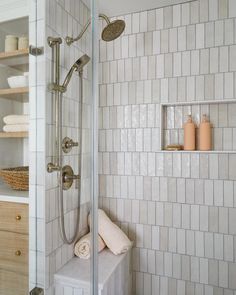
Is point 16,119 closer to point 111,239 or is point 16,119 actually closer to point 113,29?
point 113,29

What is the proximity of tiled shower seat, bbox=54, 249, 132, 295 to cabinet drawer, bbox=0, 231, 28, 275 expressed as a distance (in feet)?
1.07

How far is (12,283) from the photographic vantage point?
3.14ft

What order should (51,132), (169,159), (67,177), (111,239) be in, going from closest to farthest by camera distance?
(51,132) < (67,177) < (111,239) < (169,159)

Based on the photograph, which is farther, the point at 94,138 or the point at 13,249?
the point at 94,138

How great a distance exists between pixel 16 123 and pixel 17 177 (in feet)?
0.71

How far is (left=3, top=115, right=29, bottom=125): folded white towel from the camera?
3.09ft

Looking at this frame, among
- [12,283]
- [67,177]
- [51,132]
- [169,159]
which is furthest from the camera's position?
[169,159]

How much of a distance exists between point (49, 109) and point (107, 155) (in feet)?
3.22

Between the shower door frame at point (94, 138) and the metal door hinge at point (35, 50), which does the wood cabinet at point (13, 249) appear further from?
the metal door hinge at point (35, 50)

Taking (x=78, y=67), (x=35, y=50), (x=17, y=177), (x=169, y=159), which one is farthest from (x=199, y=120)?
(x=17, y=177)

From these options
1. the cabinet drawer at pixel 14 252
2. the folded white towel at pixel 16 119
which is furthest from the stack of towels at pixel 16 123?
the cabinet drawer at pixel 14 252

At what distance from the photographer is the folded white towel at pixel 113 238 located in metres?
1.66

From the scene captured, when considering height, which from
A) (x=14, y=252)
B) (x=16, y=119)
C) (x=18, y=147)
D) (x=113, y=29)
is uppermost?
(x=113, y=29)

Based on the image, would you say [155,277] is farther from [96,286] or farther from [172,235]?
[96,286]
